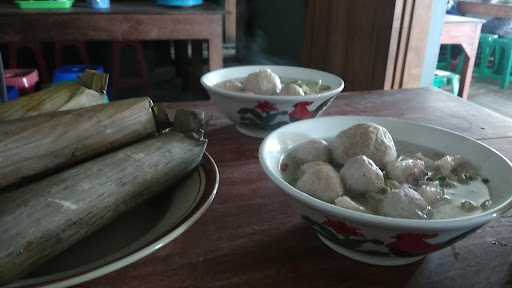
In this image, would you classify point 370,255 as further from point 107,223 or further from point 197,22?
point 197,22

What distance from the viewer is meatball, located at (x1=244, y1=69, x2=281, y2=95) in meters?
0.65

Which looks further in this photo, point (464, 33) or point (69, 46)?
point (69, 46)

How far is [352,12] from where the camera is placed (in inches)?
77.0

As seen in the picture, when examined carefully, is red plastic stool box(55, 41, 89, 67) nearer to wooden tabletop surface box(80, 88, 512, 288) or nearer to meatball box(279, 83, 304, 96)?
meatball box(279, 83, 304, 96)

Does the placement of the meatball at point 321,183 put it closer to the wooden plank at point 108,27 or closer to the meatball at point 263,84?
the meatball at point 263,84

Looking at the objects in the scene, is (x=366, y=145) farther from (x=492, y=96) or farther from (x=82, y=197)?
(x=492, y=96)

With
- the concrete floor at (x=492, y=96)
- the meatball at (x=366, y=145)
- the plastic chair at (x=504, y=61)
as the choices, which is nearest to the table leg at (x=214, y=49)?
the meatball at (x=366, y=145)

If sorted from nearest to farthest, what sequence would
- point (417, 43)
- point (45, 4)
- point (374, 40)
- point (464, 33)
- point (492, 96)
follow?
point (417, 43) → point (374, 40) → point (45, 4) → point (464, 33) → point (492, 96)

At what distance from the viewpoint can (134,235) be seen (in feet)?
1.44

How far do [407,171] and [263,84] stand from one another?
0.95ft

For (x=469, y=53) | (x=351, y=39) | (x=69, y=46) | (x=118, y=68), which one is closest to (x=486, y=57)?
(x=469, y=53)

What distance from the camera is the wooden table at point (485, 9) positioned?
336 cm

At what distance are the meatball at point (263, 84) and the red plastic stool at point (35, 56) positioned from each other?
2008mm

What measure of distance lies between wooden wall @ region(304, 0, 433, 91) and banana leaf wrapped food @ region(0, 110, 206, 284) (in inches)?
52.5
